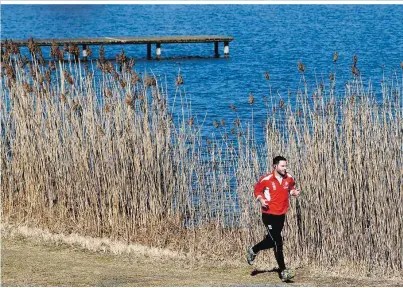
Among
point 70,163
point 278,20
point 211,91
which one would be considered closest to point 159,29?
point 278,20

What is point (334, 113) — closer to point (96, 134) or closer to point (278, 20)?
point (96, 134)

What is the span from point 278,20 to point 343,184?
77.4m

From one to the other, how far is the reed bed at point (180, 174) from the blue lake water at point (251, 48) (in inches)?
42.8

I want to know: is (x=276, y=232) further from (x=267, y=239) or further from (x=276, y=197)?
(x=276, y=197)

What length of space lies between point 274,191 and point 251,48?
46840 millimetres

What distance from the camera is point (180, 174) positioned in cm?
1478

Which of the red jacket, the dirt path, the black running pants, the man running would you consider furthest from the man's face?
the dirt path

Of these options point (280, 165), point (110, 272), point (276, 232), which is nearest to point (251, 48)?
point (110, 272)

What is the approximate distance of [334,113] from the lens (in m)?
13.7

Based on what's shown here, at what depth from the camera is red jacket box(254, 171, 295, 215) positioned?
11.8 meters

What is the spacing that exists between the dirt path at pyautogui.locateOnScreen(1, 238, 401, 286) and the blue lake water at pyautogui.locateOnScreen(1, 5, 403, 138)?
3.01m

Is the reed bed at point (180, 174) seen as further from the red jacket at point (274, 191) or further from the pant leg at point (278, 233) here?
the red jacket at point (274, 191)

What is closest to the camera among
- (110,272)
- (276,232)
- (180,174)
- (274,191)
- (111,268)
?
(274,191)

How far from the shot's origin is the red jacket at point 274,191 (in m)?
11.8
